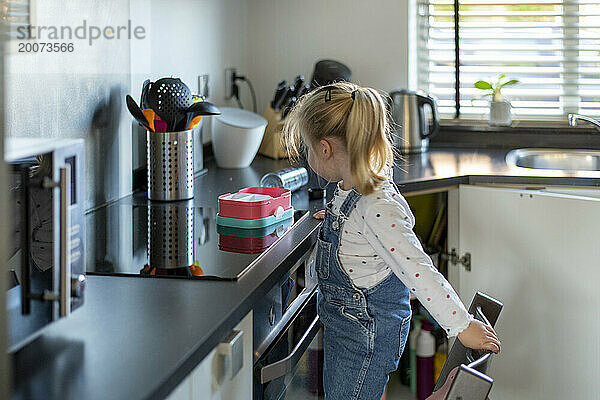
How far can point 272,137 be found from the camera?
Result: 2646 millimetres

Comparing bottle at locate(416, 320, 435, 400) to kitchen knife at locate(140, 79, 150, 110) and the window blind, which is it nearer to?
kitchen knife at locate(140, 79, 150, 110)

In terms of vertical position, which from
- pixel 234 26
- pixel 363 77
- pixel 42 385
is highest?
pixel 234 26

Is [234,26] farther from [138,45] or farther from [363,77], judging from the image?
[138,45]

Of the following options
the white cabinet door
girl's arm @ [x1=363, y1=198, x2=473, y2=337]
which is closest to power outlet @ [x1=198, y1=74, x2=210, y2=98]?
girl's arm @ [x1=363, y1=198, x2=473, y2=337]

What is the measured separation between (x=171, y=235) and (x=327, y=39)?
4.73ft

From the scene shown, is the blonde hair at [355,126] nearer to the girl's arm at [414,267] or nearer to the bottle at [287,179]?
the girl's arm at [414,267]

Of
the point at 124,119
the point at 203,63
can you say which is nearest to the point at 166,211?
the point at 124,119

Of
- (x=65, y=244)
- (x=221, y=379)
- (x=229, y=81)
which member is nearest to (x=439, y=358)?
(x=229, y=81)

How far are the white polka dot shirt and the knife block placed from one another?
46.1 inches

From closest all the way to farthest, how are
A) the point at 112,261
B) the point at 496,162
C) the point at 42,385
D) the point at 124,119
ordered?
the point at 42,385 → the point at 112,261 → the point at 124,119 → the point at 496,162

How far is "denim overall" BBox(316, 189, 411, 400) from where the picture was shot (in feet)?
4.78

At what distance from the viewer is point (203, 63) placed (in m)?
2.53

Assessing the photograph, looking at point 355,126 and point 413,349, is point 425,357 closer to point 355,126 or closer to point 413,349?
point 413,349

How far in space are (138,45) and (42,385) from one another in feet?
4.44
